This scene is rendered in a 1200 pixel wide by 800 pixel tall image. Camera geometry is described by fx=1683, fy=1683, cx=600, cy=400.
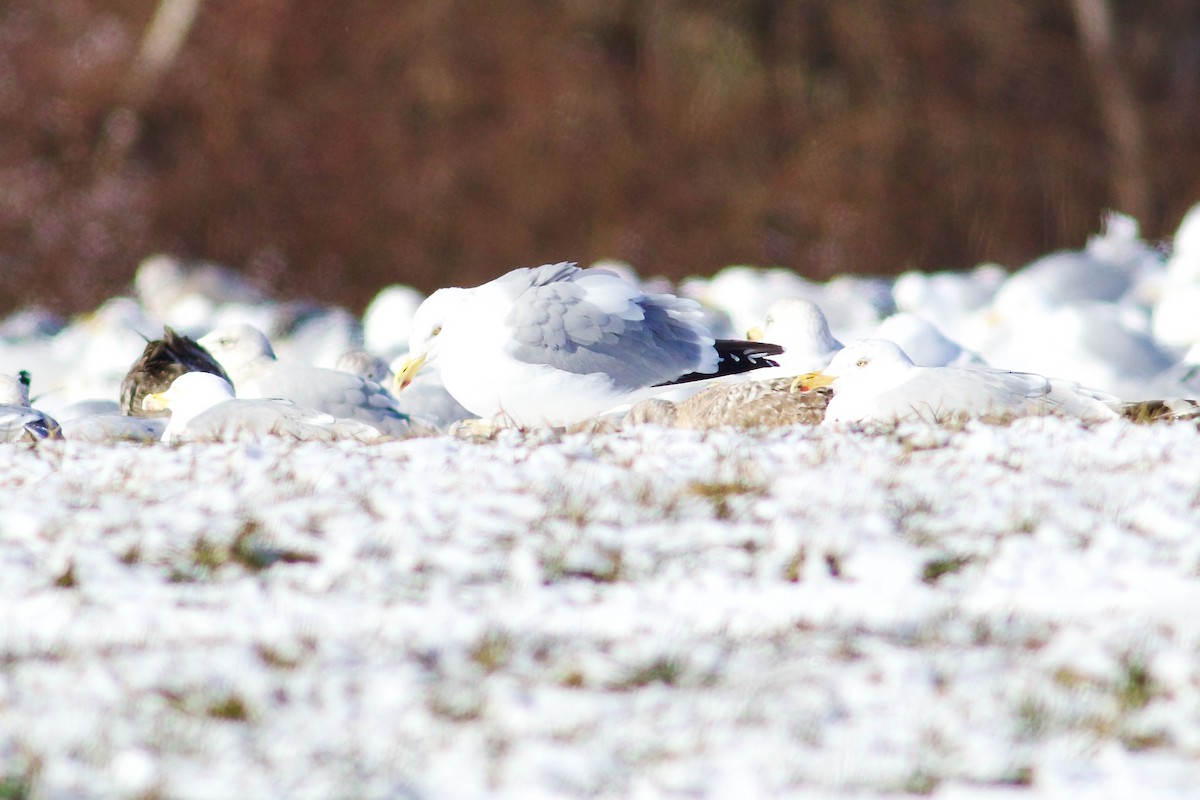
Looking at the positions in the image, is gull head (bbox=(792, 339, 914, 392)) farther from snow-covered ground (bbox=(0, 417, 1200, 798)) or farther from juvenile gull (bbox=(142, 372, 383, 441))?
juvenile gull (bbox=(142, 372, 383, 441))

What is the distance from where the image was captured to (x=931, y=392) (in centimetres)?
675

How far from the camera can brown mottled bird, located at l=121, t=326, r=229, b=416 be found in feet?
29.7

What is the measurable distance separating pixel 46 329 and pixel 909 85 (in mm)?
11520

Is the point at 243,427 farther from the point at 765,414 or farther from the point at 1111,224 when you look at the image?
the point at 1111,224

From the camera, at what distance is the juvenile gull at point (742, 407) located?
7.20 metres

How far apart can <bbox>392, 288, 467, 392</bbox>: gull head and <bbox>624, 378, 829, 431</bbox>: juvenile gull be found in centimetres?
93

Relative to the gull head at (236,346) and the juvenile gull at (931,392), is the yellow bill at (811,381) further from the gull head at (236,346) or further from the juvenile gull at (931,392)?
the gull head at (236,346)

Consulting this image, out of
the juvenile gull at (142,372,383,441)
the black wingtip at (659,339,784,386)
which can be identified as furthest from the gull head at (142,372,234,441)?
the black wingtip at (659,339,784,386)

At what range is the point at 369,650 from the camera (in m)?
4.06

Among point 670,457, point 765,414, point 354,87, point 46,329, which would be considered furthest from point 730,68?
point 670,457

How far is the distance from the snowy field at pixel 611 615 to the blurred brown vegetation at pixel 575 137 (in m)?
15.7

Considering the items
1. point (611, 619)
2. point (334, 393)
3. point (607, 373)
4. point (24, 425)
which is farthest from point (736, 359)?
point (611, 619)

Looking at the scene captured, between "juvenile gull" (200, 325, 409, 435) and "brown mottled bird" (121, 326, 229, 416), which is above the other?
"brown mottled bird" (121, 326, 229, 416)

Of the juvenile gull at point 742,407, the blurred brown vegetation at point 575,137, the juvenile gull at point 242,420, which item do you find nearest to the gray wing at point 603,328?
the juvenile gull at point 742,407
